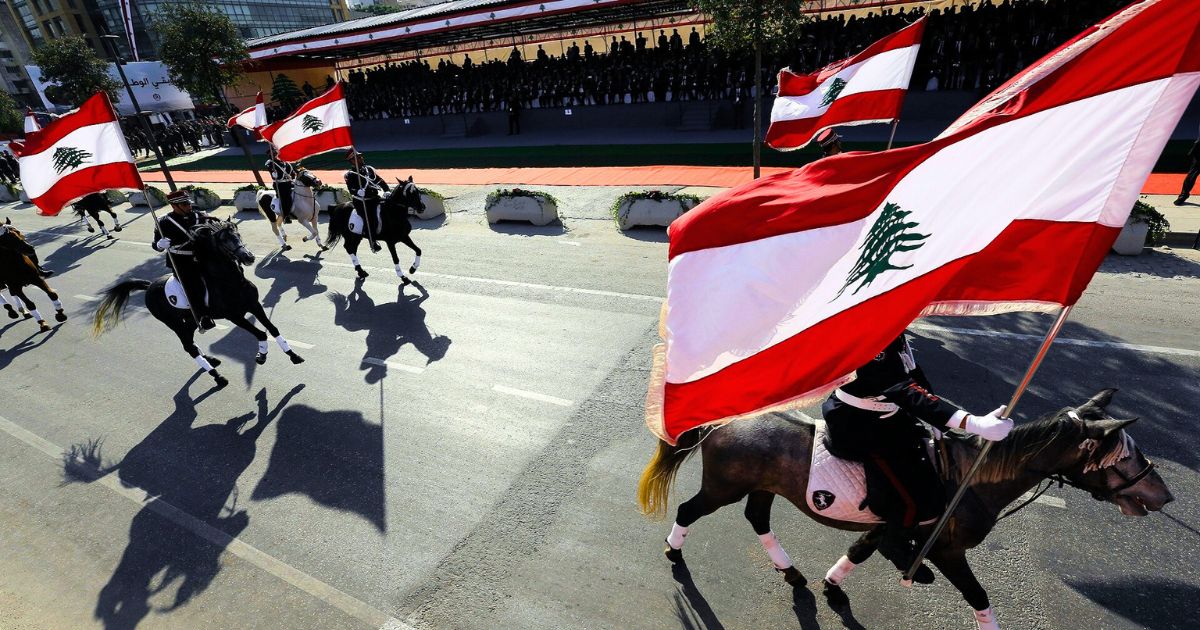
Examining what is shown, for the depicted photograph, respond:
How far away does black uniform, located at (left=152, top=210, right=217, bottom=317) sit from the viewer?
841 cm

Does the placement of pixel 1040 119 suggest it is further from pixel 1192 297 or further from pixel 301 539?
pixel 1192 297

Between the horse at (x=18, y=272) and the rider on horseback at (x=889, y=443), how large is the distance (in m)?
15.3

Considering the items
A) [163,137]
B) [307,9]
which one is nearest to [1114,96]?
[163,137]

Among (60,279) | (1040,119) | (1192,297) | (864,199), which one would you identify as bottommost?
(60,279)

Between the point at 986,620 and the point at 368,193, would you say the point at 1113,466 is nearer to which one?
the point at 986,620

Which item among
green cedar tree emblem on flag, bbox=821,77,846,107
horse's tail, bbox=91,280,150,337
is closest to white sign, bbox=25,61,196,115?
horse's tail, bbox=91,280,150,337

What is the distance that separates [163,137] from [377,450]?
43.4 metres

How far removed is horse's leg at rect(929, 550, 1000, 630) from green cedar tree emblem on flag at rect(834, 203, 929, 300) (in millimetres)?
2221

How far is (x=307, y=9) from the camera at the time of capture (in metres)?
83.9

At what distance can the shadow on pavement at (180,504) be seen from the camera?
5395 millimetres

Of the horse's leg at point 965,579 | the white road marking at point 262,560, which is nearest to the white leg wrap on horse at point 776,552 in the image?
the horse's leg at point 965,579

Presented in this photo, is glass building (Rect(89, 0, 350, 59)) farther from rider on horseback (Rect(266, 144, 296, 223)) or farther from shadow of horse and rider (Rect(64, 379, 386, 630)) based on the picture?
shadow of horse and rider (Rect(64, 379, 386, 630))

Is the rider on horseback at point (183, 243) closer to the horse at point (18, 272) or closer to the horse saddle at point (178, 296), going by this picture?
the horse saddle at point (178, 296)

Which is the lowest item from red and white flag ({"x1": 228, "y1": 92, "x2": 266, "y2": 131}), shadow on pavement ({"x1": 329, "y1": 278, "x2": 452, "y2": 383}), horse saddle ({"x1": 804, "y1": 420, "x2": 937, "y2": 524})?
shadow on pavement ({"x1": 329, "y1": 278, "x2": 452, "y2": 383})
